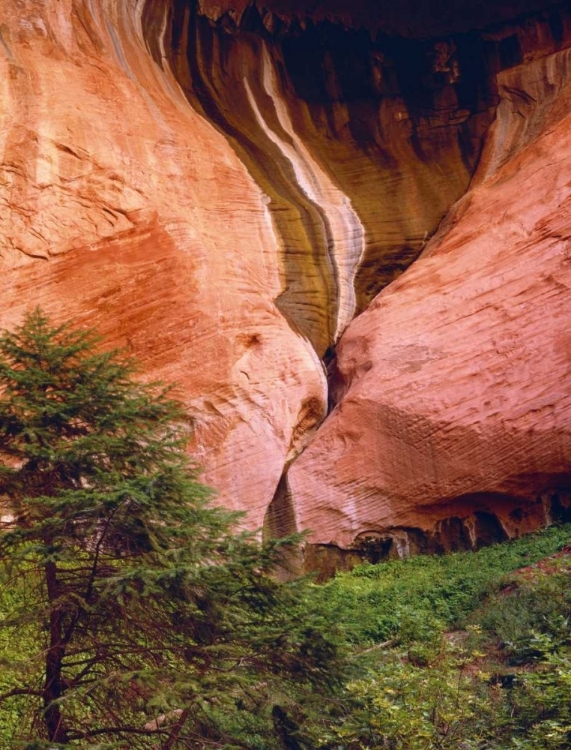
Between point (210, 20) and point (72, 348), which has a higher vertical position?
point (210, 20)

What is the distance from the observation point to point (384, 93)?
18.5 m

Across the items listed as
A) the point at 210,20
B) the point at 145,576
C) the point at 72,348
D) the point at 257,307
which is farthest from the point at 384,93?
the point at 145,576

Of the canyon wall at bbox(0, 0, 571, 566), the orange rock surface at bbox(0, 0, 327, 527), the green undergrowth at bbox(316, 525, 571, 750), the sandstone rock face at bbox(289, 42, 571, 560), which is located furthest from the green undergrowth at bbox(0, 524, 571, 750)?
the orange rock surface at bbox(0, 0, 327, 527)

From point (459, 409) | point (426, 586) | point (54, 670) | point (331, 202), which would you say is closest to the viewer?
point (54, 670)

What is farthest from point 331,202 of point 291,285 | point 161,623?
point 161,623

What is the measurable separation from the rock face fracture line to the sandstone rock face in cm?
158

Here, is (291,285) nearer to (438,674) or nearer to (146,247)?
Answer: (146,247)

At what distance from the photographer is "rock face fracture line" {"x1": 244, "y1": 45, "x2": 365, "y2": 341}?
49.2ft

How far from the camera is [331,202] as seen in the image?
16.2m

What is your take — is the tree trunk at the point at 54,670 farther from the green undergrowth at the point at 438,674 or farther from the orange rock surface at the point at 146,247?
the orange rock surface at the point at 146,247

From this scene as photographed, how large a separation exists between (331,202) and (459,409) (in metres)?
5.72

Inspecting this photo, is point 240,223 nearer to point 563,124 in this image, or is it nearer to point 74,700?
point 563,124

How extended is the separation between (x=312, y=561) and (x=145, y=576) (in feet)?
24.3

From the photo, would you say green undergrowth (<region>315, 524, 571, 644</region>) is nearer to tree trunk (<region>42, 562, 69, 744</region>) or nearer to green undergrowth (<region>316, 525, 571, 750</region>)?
green undergrowth (<region>316, 525, 571, 750</region>)
